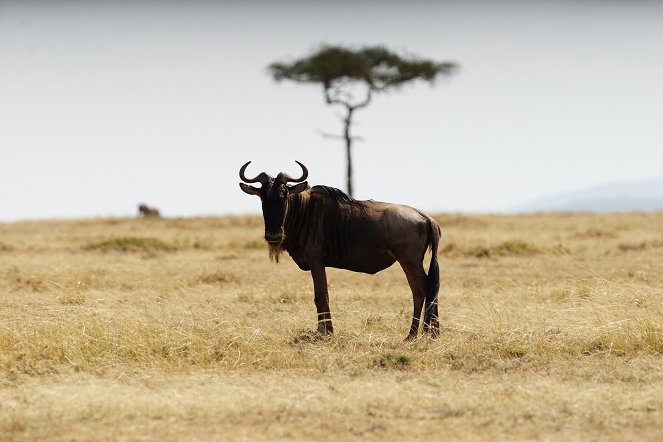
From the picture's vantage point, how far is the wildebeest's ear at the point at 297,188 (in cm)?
934

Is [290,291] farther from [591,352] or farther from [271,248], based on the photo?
[591,352]

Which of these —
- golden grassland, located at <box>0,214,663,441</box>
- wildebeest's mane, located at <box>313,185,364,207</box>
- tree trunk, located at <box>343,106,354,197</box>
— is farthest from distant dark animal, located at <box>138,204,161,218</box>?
wildebeest's mane, located at <box>313,185,364,207</box>

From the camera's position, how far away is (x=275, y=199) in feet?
30.2

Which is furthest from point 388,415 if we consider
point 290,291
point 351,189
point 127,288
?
point 351,189

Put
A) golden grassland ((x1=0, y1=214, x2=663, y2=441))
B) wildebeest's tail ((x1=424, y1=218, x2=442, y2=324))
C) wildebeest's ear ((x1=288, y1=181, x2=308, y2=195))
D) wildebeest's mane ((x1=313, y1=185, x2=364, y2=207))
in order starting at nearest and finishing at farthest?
golden grassland ((x1=0, y1=214, x2=663, y2=441)) → wildebeest's ear ((x1=288, y1=181, x2=308, y2=195)) → wildebeest's tail ((x1=424, y1=218, x2=442, y2=324)) → wildebeest's mane ((x1=313, y1=185, x2=364, y2=207))

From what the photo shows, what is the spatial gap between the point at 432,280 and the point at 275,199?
2205 mm

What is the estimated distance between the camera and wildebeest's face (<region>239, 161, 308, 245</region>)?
918 cm

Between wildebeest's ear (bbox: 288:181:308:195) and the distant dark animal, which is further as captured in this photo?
the distant dark animal

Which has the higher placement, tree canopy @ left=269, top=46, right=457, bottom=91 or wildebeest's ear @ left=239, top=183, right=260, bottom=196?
tree canopy @ left=269, top=46, right=457, bottom=91

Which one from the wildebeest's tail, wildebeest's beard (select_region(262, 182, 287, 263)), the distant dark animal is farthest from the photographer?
the distant dark animal

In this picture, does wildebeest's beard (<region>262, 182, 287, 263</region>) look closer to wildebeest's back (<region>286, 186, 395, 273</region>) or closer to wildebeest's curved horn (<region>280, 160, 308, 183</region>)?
wildebeest's curved horn (<region>280, 160, 308, 183</region>)

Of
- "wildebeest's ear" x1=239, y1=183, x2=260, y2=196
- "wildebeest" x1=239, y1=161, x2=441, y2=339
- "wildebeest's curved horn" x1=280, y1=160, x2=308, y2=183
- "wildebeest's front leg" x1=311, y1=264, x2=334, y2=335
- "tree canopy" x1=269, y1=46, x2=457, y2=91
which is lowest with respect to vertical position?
"wildebeest's front leg" x1=311, y1=264, x2=334, y2=335

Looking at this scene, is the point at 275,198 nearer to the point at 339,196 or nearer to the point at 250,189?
the point at 250,189

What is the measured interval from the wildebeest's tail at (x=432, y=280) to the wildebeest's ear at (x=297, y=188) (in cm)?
166
